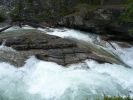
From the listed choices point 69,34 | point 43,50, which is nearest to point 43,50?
point 43,50

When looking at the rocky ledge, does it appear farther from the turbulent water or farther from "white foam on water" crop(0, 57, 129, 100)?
"white foam on water" crop(0, 57, 129, 100)

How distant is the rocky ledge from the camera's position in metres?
13.3

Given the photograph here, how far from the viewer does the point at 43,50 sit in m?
14.1

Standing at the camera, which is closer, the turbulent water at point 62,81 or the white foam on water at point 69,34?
the turbulent water at point 62,81

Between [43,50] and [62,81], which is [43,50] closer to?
[43,50]

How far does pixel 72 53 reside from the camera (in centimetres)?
1411

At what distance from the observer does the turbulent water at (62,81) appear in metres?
10.6

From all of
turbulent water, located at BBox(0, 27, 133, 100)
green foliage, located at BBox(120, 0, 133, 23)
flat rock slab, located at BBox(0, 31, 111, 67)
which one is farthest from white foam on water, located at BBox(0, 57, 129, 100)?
green foliage, located at BBox(120, 0, 133, 23)

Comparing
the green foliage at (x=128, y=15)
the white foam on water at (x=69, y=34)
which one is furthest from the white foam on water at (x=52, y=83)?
the white foam on water at (x=69, y=34)

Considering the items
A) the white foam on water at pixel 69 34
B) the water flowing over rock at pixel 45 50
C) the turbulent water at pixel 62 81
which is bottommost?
the white foam on water at pixel 69 34

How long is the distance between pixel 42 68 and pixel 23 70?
754mm

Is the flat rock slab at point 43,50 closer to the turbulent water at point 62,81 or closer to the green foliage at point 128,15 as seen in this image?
the turbulent water at point 62,81

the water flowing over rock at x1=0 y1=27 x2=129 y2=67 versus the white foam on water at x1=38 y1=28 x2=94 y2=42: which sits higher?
the water flowing over rock at x1=0 y1=27 x2=129 y2=67

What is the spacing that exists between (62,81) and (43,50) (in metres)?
2.99
